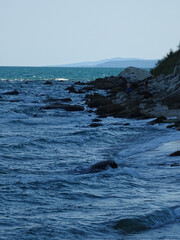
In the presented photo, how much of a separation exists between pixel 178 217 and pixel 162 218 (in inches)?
9.2

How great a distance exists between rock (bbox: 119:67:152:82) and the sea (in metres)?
27.5

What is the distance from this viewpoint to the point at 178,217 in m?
6.69

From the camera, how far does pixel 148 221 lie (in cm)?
656

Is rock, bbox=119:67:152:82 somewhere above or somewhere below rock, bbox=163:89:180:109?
above

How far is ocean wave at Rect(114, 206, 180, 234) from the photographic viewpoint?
6.36 m

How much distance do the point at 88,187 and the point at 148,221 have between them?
7.42ft

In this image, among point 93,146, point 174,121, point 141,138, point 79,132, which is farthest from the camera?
point 174,121

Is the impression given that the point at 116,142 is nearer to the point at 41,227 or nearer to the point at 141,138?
the point at 141,138

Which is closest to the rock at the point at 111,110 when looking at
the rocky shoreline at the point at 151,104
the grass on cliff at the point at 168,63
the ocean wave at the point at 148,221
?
the rocky shoreline at the point at 151,104

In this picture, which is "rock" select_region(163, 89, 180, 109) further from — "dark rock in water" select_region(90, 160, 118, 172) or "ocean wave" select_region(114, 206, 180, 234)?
"ocean wave" select_region(114, 206, 180, 234)

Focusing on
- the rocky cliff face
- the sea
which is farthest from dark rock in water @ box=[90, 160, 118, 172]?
the rocky cliff face

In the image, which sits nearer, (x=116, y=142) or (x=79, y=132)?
(x=116, y=142)

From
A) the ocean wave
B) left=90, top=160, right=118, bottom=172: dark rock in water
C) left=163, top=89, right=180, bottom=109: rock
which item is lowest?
left=90, top=160, right=118, bottom=172: dark rock in water

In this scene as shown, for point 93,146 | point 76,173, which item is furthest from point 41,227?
point 93,146
